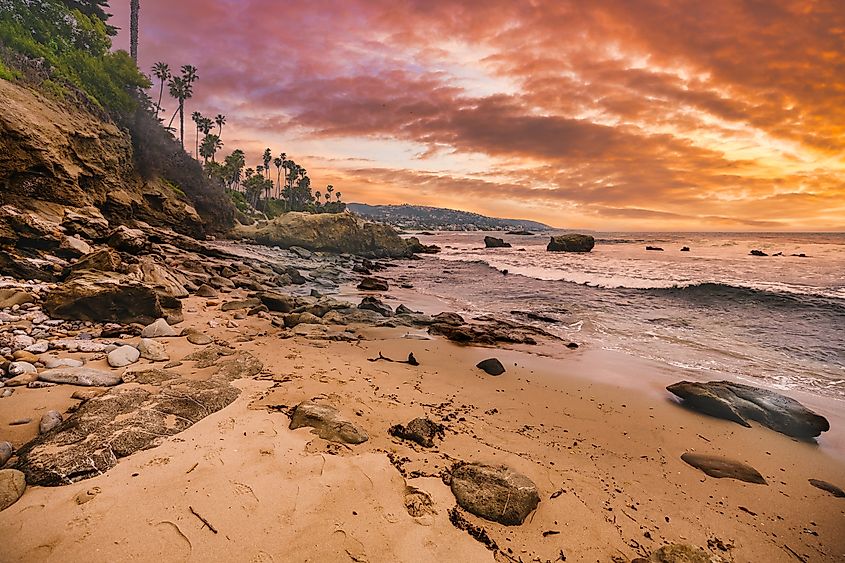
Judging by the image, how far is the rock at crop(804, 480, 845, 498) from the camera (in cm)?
422

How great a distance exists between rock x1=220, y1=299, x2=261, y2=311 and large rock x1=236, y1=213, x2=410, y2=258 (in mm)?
27950

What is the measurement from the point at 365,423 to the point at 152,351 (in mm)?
4149

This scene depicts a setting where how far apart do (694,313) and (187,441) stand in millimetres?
17813

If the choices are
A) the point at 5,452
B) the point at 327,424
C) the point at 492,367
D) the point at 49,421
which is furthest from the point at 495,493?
the point at 49,421

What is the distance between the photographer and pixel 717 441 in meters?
5.32

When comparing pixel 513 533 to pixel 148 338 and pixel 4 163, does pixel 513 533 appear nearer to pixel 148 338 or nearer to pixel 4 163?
pixel 148 338

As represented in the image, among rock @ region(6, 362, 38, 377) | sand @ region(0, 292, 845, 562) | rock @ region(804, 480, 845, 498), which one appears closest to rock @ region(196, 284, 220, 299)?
sand @ region(0, 292, 845, 562)

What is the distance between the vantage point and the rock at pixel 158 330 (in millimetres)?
7066

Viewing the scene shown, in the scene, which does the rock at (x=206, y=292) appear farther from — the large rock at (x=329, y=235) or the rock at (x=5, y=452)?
the large rock at (x=329, y=235)

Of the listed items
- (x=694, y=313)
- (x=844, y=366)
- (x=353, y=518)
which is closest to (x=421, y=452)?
(x=353, y=518)

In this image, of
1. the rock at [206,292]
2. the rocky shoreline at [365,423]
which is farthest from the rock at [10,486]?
the rock at [206,292]

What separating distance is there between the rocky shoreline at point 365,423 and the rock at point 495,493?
2 centimetres

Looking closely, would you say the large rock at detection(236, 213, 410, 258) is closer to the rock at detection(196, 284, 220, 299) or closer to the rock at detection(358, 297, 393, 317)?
the rock at detection(196, 284, 220, 299)

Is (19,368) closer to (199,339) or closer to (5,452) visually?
(5,452)
